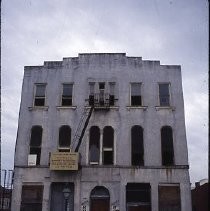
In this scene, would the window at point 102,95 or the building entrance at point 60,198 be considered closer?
the building entrance at point 60,198

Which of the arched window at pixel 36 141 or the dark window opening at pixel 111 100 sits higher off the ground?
the dark window opening at pixel 111 100

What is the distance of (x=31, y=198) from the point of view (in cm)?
2494

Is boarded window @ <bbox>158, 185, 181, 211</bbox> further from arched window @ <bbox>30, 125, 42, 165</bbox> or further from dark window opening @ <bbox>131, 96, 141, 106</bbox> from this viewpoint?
arched window @ <bbox>30, 125, 42, 165</bbox>

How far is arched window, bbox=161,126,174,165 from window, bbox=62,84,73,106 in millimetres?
7259

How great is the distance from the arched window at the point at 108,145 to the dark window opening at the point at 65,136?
8.50 feet

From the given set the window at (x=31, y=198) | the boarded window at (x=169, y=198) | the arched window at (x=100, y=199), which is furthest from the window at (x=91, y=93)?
the boarded window at (x=169, y=198)

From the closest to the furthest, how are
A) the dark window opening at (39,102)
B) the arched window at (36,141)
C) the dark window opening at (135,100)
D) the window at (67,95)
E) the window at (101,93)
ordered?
the arched window at (36,141) → the window at (101,93) → the dark window opening at (135,100) → the window at (67,95) → the dark window opening at (39,102)

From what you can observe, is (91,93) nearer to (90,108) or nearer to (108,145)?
(90,108)

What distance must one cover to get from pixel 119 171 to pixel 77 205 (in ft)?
11.9

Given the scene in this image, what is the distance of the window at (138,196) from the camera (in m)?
24.5

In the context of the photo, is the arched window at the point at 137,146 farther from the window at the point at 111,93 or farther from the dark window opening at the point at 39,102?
the dark window opening at the point at 39,102

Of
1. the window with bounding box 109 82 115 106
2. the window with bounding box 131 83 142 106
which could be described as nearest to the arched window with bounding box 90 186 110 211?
the window with bounding box 109 82 115 106

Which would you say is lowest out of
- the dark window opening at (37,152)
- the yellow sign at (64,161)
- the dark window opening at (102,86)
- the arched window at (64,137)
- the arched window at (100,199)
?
the arched window at (100,199)

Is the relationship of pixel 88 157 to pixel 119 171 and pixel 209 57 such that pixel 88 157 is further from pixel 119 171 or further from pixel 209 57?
pixel 209 57
